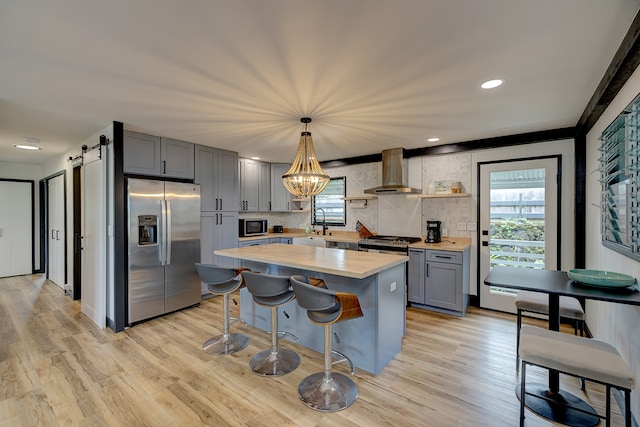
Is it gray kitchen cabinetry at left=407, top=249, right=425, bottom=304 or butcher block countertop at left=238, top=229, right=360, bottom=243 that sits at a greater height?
butcher block countertop at left=238, top=229, right=360, bottom=243

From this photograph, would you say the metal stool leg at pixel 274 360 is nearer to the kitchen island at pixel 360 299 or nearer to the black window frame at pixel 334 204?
the kitchen island at pixel 360 299

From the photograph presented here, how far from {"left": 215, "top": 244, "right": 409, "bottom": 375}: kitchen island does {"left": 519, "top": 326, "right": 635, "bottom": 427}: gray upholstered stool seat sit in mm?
1027

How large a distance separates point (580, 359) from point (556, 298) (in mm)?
646

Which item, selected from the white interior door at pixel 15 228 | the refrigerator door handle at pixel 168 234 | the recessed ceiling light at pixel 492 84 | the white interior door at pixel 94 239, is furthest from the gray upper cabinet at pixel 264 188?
the white interior door at pixel 15 228

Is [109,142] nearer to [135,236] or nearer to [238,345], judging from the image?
[135,236]

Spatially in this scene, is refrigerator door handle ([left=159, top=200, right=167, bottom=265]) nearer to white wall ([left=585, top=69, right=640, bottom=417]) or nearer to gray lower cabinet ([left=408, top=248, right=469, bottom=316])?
gray lower cabinet ([left=408, top=248, right=469, bottom=316])

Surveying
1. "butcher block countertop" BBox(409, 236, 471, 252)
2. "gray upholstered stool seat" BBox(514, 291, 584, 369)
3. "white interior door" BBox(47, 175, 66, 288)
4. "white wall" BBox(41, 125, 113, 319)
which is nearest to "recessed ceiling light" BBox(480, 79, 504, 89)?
"gray upholstered stool seat" BBox(514, 291, 584, 369)

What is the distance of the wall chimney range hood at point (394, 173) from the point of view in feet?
14.8

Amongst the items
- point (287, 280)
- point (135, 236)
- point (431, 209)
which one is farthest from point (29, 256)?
point (431, 209)

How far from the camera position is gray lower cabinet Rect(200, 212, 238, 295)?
174 inches

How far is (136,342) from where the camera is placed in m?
3.06

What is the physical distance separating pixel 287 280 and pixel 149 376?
1.47 metres

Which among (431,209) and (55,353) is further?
(431,209)

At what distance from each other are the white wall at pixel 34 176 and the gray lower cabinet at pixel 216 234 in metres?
4.55
